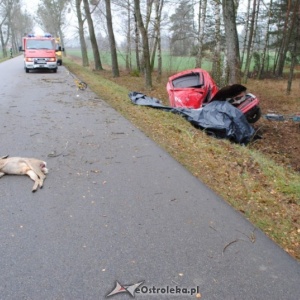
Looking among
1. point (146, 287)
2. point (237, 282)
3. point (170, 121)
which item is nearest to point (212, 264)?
point (237, 282)

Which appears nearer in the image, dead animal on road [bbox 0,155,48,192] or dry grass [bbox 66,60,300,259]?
dry grass [bbox 66,60,300,259]

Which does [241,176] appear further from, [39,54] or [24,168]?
[39,54]

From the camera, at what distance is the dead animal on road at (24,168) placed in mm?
4883

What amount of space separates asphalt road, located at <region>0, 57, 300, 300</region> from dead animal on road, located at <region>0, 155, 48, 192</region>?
0.42 ft

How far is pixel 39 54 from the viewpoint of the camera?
2142cm

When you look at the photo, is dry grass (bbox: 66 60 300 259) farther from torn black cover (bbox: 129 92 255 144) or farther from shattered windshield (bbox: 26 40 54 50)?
shattered windshield (bbox: 26 40 54 50)

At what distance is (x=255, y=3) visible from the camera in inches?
835

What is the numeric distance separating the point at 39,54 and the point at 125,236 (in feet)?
68.3

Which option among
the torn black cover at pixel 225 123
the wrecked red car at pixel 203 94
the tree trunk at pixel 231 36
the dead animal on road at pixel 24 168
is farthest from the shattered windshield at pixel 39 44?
the dead animal on road at pixel 24 168

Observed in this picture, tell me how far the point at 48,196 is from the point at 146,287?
86.4 inches

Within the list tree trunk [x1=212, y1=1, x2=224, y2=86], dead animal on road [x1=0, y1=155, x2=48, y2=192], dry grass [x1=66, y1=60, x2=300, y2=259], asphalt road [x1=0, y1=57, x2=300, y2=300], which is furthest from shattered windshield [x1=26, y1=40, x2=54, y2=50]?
dead animal on road [x1=0, y1=155, x2=48, y2=192]

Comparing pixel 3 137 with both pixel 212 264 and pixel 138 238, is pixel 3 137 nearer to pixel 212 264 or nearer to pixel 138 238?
pixel 138 238

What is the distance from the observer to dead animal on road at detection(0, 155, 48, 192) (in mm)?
4883

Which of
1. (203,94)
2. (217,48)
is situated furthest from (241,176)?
(217,48)
